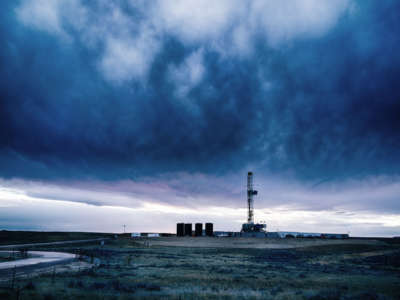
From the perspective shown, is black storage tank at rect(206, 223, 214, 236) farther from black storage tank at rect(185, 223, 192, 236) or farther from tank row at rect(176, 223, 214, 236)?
black storage tank at rect(185, 223, 192, 236)

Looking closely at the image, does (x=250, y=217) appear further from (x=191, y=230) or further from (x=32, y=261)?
(x=32, y=261)

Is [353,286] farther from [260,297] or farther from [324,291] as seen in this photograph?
[260,297]

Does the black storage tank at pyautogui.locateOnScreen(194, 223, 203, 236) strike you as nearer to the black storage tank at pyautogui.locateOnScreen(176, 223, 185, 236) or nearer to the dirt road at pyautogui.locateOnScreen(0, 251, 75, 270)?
the black storage tank at pyautogui.locateOnScreen(176, 223, 185, 236)

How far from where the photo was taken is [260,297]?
60.0 ft

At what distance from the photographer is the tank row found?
12156 cm

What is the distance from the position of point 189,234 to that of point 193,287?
338 ft

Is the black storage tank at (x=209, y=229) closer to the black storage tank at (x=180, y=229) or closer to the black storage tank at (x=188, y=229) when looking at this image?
the black storage tank at (x=188, y=229)

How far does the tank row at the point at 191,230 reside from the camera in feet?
399

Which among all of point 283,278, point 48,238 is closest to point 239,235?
point 48,238

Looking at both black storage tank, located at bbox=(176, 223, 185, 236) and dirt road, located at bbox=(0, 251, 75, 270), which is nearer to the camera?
dirt road, located at bbox=(0, 251, 75, 270)

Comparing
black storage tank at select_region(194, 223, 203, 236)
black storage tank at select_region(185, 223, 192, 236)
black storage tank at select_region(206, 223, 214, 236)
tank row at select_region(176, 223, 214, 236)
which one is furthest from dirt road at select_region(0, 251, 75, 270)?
black storage tank at select_region(206, 223, 214, 236)

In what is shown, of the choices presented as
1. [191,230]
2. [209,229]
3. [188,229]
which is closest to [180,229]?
[188,229]

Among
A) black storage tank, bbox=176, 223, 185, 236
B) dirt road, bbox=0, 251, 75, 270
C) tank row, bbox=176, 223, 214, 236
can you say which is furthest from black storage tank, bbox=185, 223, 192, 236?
dirt road, bbox=0, 251, 75, 270

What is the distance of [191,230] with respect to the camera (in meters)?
123
